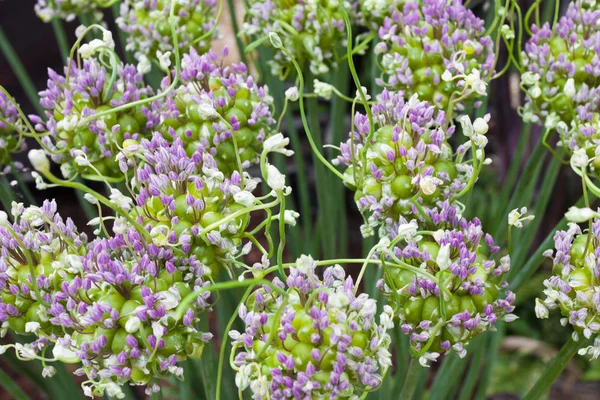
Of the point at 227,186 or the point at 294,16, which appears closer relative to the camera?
the point at 227,186

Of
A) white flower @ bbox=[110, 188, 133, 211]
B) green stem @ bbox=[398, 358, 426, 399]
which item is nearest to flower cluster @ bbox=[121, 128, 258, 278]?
white flower @ bbox=[110, 188, 133, 211]

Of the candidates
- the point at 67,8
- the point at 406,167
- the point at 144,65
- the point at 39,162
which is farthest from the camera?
the point at 67,8

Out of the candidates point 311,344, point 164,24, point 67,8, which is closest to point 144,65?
point 164,24

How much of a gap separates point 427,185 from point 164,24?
0.26 m

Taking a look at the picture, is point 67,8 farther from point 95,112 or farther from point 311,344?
point 311,344

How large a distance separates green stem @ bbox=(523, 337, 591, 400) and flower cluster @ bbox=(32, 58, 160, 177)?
0.30 m

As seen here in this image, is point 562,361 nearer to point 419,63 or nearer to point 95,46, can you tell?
point 419,63

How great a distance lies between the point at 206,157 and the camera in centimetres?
39

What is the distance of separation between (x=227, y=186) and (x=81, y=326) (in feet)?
0.34

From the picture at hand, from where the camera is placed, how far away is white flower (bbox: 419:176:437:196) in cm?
37

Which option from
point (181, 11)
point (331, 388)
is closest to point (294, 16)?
point (181, 11)

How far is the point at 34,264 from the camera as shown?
1.29 ft

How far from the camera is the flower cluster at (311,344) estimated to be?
33cm

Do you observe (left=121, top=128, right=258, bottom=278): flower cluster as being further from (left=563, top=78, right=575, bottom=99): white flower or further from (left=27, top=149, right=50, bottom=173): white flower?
(left=563, top=78, right=575, bottom=99): white flower
